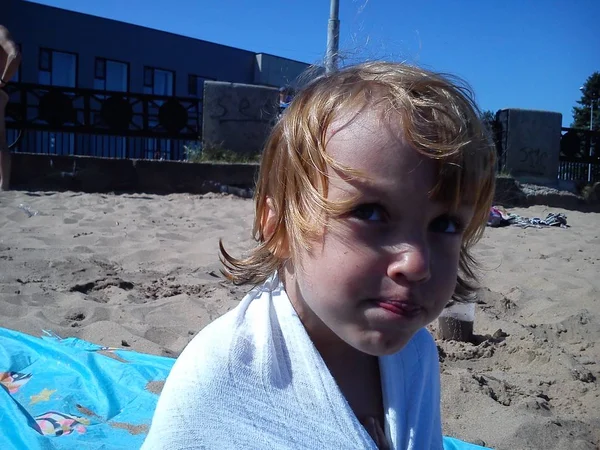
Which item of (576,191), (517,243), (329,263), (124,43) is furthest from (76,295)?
(124,43)

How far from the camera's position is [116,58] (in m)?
21.5

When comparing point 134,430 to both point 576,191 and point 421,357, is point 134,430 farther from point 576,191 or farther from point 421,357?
point 576,191

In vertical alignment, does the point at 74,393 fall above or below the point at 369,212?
below

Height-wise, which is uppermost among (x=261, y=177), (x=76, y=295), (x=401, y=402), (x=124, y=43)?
(x=124, y=43)

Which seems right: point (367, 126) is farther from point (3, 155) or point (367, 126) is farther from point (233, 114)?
point (233, 114)

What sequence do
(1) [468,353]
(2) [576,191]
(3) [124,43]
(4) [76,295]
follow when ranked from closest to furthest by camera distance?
(1) [468,353] → (4) [76,295] → (2) [576,191] → (3) [124,43]

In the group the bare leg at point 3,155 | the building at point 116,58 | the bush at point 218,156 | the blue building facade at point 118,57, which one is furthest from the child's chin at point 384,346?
the blue building facade at point 118,57

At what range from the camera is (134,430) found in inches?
75.5

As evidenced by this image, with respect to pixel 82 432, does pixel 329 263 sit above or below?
above

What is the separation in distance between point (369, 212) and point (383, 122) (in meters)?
0.17

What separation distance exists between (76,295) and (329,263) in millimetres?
2452

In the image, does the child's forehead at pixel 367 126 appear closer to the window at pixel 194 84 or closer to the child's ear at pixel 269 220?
the child's ear at pixel 269 220

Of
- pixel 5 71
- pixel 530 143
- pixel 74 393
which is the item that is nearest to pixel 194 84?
pixel 530 143

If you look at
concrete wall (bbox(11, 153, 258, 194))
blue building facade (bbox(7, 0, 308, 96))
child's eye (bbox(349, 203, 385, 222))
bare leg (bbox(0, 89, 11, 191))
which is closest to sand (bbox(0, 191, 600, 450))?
bare leg (bbox(0, 89, 11, 191))
